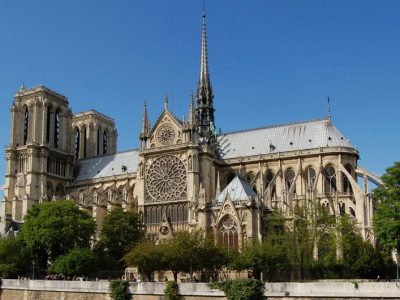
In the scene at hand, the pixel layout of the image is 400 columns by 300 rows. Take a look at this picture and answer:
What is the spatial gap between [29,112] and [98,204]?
66.9 feet

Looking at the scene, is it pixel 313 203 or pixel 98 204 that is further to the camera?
pixel 98 204

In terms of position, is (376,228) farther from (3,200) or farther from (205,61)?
(3,200)

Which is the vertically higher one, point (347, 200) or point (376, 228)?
point (347, 200)

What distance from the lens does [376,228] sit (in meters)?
41.9


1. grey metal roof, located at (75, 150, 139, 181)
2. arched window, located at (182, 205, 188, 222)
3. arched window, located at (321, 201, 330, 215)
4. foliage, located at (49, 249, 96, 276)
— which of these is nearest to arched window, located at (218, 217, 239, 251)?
arched window, located at (321, 201, 330, 215)

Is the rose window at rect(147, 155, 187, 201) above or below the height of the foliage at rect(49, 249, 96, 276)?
above

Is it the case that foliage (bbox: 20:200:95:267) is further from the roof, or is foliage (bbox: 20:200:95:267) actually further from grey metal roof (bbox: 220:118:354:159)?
grey metal roof (bbox: 220:118:354:159)

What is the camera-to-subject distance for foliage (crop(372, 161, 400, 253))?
132ft

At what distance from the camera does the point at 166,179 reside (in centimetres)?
6919

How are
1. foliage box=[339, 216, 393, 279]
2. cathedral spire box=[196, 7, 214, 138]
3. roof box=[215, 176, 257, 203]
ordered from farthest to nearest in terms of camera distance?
cathedral spire box=[196, 7, 214, 138], roof box=[215, 176, 257, 203], foliage box=[339, 216, 393, 279]

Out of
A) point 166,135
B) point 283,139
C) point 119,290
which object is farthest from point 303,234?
point 166,135

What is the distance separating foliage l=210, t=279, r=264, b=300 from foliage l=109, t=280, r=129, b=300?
7.87 meters

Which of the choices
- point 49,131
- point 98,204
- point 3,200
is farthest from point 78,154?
point 98,204

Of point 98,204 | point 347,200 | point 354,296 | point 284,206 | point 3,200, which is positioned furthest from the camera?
point 3,200
